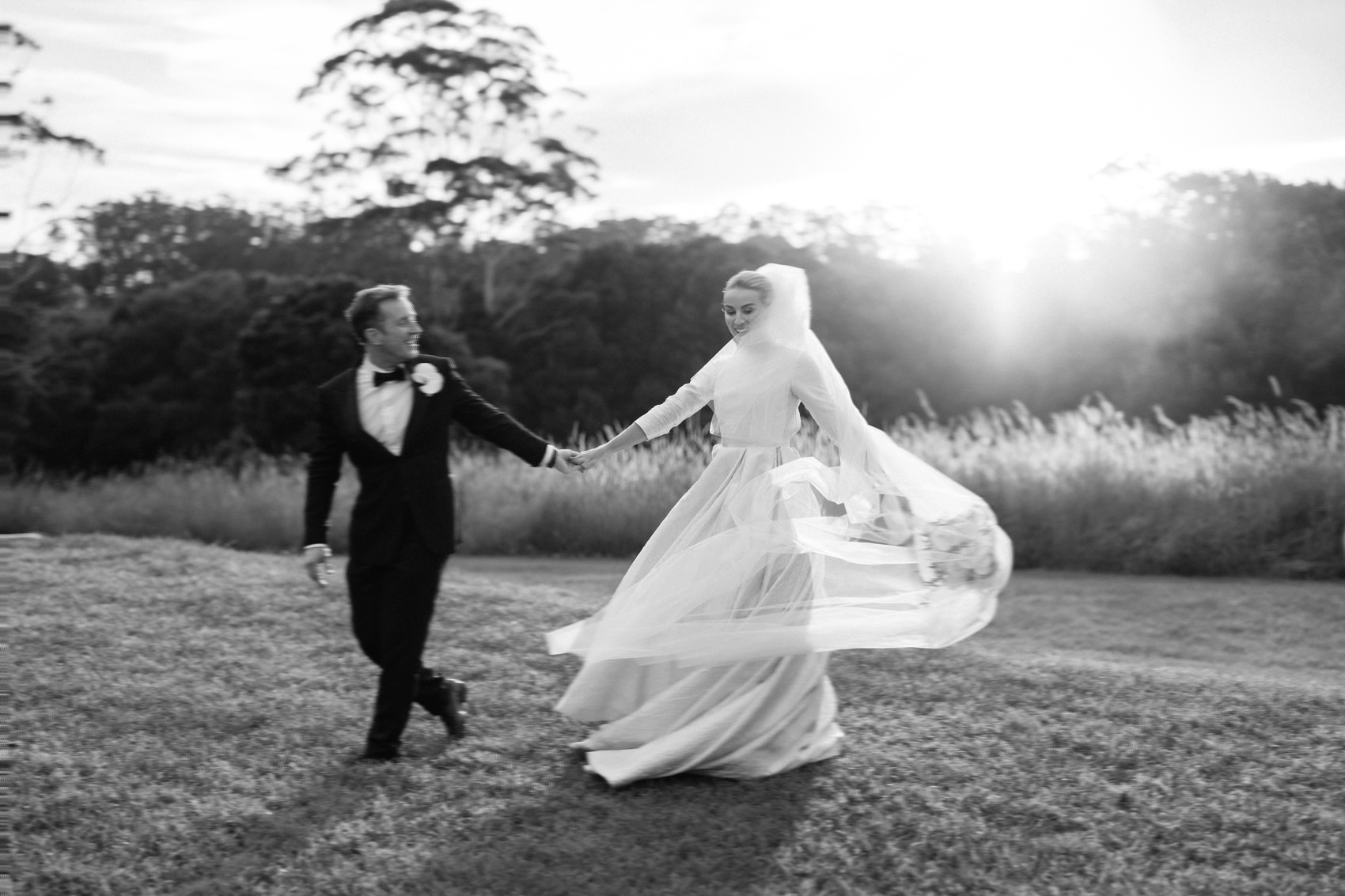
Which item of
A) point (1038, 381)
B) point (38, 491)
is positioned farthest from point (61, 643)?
point (1038, 381)

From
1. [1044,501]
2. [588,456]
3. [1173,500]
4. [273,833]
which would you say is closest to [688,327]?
[1044,501]

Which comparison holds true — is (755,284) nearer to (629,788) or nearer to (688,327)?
(629,788)

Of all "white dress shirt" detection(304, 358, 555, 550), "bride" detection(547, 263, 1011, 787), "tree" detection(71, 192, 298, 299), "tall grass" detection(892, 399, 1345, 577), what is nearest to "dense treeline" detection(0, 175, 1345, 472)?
"tree" detection(71, 192, 298, 299)

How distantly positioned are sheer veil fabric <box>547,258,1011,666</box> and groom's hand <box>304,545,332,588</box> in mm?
1065

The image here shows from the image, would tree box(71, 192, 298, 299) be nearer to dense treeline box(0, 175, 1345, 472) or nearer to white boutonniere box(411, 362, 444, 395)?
dense treeline box(0, 175, 1345, 472)

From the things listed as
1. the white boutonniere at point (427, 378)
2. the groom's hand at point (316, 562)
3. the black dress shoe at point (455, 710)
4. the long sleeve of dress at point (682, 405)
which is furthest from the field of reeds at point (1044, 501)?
the white boutonniere at point (427, 378)

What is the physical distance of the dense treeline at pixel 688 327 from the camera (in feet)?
83.3

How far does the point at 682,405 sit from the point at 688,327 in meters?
23.6

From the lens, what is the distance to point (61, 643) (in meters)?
Answer: 7.68

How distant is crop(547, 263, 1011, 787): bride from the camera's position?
5000mm

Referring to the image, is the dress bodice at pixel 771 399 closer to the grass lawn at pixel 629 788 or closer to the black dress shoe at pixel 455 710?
the grass lawn at pixel 629 788

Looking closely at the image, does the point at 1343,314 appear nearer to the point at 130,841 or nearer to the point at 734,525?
the point at 734,525

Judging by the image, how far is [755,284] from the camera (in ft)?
16.9

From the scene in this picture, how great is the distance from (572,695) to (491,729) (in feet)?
2.74
